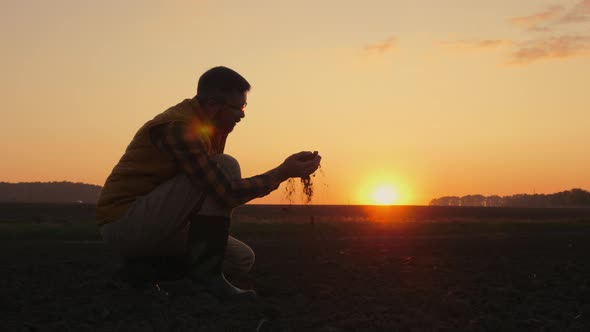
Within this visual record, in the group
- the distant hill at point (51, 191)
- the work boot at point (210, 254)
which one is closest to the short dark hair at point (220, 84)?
the work boot at point (210, 254)

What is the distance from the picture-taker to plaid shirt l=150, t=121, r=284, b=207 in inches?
134

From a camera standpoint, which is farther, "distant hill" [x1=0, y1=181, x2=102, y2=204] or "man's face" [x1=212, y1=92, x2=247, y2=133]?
"distant hill" [x1=0, y1=181, x2=102, y2=204]

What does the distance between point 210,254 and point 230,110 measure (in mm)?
929

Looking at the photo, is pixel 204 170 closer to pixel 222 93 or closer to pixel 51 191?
→ pixel 222 93

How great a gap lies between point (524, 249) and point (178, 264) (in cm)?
641

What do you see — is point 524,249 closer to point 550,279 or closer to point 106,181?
point 550,279

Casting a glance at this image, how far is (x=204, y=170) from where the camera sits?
342cm

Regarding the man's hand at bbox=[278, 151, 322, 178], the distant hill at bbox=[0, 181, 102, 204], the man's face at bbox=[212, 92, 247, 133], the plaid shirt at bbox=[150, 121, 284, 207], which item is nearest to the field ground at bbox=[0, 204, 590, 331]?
the plaid shirt at bbox=[150, 121, 284, 207]

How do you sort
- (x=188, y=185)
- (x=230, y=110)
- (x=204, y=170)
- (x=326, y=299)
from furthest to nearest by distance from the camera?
(x=326, y=299) < (x=230, y=110) < (x=188, y=185) < (x=204, y=170)

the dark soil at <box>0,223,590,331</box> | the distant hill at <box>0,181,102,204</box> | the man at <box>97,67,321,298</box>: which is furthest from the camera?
the distant hill at <box>0,181,102,204</box>

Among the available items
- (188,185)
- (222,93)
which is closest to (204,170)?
(188,185)

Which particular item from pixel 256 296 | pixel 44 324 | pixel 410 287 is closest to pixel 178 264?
pixel 256 296

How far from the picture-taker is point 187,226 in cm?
379

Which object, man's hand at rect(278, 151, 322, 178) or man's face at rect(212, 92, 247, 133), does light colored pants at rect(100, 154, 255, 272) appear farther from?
man's hand at rect(278, 151, 322, 178)
